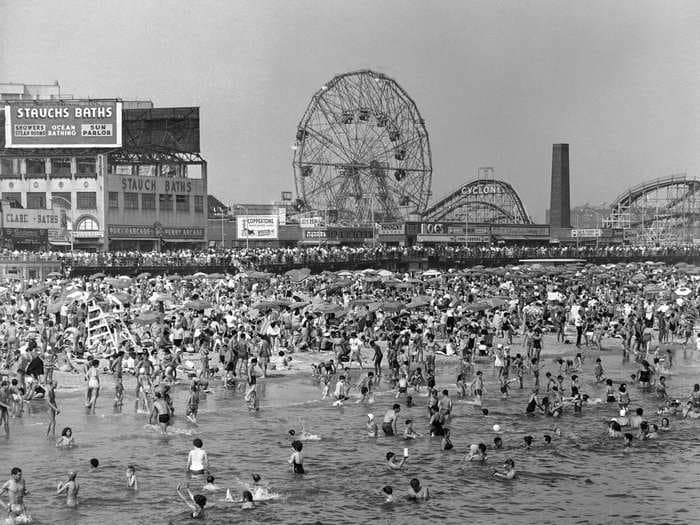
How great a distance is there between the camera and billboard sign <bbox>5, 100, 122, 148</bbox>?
79.6 m

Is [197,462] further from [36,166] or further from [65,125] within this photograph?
[36,166]

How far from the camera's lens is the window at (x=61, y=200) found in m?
80.8

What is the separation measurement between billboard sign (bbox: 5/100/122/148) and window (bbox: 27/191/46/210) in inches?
161

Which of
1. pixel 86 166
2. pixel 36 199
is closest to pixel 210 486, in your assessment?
pixel 36 199

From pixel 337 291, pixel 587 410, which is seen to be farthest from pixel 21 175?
pixel 587 410

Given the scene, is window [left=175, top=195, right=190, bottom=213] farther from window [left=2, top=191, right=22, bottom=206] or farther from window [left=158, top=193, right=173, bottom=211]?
window [left=2, top=191, right=22, bottom=206]

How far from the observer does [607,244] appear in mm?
123375

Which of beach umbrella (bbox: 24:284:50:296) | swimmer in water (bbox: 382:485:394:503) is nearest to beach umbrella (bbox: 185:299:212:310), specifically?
beach umbrella (bbox: 24:284:50:296)

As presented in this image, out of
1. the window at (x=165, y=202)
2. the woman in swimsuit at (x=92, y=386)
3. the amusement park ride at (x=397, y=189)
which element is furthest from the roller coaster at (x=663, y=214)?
the woman in swimsuit at (x=92, y=386)

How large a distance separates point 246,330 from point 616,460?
52.6ft

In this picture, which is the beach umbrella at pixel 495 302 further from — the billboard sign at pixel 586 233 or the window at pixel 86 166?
the billboard sign at pixel 586 233

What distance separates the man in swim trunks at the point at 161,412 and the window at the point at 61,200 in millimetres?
61664

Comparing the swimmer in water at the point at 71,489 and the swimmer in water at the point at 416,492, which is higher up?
the swimmer in water at the point at 71,489

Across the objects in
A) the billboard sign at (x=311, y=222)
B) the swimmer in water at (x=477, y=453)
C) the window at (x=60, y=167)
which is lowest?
the swimmer in water at (x=477, y=453)
